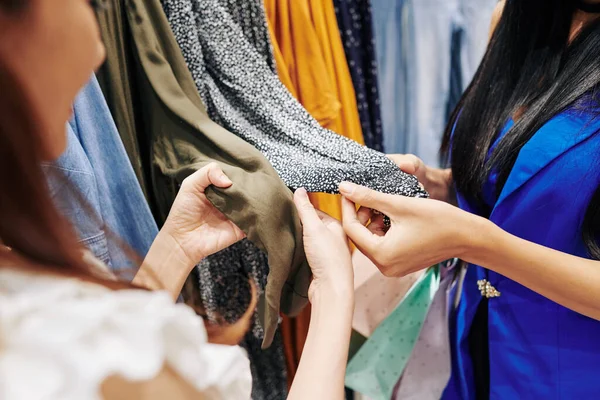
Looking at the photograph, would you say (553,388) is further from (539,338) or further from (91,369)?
(91,369)

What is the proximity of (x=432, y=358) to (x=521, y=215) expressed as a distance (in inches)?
15.1

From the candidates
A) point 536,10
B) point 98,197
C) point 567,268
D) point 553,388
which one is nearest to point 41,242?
point 98,197

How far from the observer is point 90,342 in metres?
0.28

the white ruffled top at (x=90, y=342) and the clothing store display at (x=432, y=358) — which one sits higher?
the white ruffled top at (x=90, y=342)

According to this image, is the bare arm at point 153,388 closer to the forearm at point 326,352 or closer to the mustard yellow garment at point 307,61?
the forearm at point 326,352

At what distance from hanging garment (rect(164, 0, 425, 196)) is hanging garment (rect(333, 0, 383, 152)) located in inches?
14.0

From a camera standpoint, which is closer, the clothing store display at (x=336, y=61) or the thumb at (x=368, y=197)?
the thumb at (x=368, y=197)

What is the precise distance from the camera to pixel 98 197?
0.60 m

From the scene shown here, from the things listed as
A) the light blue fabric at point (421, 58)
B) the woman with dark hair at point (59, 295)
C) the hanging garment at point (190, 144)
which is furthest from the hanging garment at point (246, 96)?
the light blue fabric at point (421, 58)

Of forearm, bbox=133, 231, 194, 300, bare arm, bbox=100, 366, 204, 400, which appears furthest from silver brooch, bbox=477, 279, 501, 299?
bare arm, bbox=100, 366, 204, 400

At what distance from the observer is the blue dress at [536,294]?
0.65 meters

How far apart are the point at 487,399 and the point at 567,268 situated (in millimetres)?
377

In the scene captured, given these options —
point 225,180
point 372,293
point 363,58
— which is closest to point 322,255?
point 225,180

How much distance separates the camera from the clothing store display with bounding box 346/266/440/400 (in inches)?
36.1
